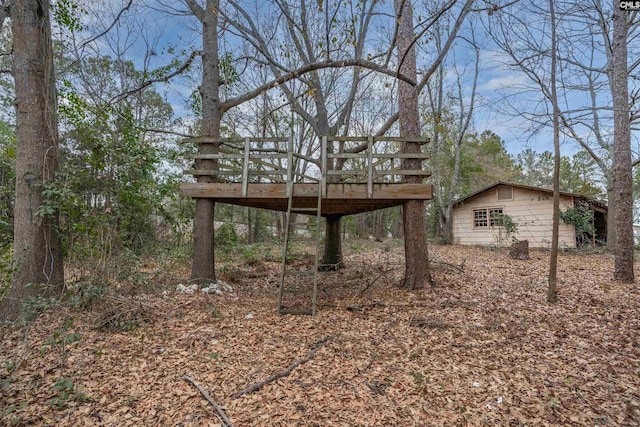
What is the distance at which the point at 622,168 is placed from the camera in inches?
285

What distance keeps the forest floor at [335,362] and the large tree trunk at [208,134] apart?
0.96 m

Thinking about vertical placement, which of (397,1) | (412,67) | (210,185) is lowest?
(210,185)

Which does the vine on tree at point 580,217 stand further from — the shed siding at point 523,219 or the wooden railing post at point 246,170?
the wooden railing post at point 246,170

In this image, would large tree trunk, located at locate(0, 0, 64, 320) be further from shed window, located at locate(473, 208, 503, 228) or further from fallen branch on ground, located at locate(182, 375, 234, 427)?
shed window, located at locate(473, 208, 503, 228)

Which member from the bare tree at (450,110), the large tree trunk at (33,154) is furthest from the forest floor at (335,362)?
the bare tree at (450,110)

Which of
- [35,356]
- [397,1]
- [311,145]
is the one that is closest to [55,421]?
[35,356]

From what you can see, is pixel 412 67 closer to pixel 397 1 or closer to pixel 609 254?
pixel 397 1

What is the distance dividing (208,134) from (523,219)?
1518 centimetres

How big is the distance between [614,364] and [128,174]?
7.62m

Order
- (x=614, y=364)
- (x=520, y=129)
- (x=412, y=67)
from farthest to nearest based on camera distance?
(x=412, y=67) < (x=520, y=129) < (x=614, y=364)

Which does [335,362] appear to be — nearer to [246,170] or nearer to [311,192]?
[311,192]

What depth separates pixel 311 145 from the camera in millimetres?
19984

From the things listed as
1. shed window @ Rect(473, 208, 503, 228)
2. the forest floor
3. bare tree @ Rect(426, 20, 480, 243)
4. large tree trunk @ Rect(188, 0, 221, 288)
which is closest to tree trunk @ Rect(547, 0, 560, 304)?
the forest floor

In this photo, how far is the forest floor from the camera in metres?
3.01
